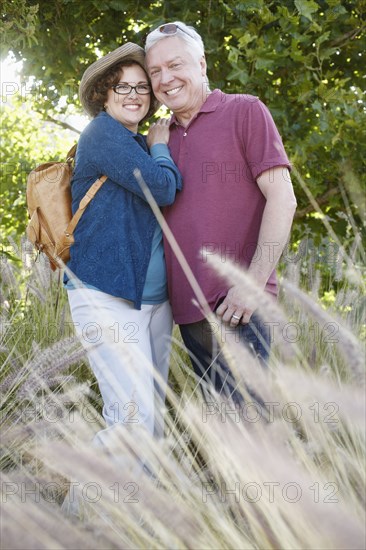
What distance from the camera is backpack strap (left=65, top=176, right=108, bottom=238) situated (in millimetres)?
2551

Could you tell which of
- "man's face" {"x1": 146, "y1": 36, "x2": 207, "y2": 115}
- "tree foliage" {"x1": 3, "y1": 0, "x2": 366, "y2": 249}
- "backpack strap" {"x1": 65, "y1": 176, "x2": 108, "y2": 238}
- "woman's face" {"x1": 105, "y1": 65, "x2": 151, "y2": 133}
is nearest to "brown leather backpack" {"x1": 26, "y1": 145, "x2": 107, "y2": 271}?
"backpack strap" {"x1": 65, "y1": 176, "x2": 108, "y2": 238}

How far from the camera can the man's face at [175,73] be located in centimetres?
264

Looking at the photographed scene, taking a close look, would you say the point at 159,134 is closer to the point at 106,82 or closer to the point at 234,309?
the point at 106,82

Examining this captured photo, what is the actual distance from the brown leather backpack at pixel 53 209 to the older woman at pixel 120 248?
1.2 inches

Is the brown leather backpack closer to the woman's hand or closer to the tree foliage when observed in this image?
the woman's hand

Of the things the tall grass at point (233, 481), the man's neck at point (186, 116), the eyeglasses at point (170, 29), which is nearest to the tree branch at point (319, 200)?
the man's neck at point (186, 116)

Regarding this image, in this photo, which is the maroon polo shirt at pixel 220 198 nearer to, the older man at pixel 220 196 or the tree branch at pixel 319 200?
the older man at pixel 220 196

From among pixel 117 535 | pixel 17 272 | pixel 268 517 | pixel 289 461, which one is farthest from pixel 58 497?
pixel 17 272

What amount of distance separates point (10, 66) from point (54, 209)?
2.62 m

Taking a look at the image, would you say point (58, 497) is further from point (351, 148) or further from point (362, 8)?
point (362, 8)

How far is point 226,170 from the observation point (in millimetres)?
2568

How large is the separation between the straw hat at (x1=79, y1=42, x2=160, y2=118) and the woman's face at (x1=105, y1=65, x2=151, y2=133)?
40 millimetres

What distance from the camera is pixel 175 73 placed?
8.66 ft

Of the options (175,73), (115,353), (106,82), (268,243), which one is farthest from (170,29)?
(115,353)
